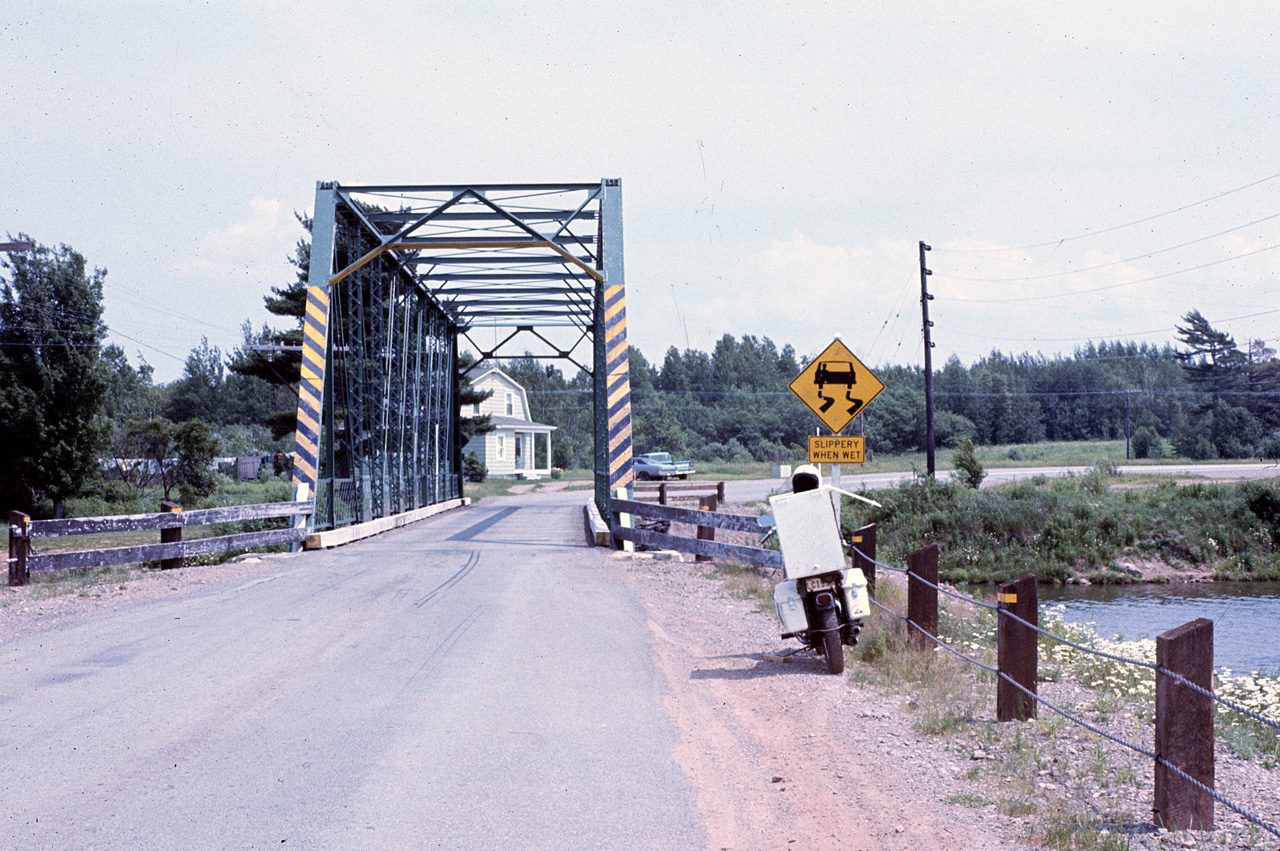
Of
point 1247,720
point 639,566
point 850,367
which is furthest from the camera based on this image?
point 639,566

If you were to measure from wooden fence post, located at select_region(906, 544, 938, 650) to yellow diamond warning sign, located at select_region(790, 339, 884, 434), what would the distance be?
2.78 metres

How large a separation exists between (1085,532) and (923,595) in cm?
2205

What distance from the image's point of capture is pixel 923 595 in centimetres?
791

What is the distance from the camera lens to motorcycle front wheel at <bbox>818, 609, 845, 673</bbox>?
743 centimetres

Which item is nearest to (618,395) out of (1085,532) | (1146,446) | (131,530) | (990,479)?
(131,530)

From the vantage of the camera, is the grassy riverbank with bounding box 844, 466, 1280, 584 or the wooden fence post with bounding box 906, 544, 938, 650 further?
the grassy riverbank with bounding box 844, 466, 1280, 584

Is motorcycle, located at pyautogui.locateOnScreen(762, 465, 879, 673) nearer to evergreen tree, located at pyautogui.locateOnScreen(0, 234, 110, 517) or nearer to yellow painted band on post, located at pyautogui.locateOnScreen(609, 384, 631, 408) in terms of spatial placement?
yellow painted band on post, located at pyautogui.locateOnScreen(609, 384, 631, 408)

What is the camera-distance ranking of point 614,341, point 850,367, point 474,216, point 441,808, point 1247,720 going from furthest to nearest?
1. point 474,216
2. point 614,341
3. point 850,367
4. point 1247,720
5. point 441,808

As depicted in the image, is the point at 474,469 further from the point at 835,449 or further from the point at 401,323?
the point at 835,449

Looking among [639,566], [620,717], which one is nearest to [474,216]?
[639,566]

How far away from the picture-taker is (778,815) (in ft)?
14.8

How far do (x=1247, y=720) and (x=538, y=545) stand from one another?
11.7 metres

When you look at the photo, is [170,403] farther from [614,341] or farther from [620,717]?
[620,717]

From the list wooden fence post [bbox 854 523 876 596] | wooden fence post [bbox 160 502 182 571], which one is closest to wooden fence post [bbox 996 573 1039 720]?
wooden fence post [bbox 854 523 876 596]
